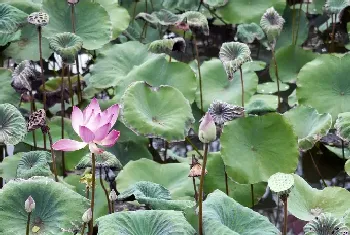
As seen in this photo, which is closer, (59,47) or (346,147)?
(59,47)

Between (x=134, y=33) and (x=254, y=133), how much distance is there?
1400mm

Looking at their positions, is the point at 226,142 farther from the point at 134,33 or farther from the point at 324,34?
the point at 324,34

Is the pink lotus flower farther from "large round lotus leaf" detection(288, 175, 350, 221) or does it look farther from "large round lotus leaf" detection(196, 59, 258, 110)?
"large round lotus leaf" detection(196, 59, 258, 110)

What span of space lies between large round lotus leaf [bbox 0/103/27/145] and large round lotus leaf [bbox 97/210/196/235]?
70 cm

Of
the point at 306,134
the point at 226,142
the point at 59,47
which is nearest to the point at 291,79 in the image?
the point at 306,134

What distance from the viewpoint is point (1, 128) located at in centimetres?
221

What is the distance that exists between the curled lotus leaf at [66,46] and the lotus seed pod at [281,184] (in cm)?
114

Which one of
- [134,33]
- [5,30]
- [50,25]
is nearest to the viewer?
[5,30]

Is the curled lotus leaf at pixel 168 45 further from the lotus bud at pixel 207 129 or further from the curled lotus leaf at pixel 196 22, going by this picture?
the lotus bud at pixel 207 129

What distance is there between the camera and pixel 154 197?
6.17 feet

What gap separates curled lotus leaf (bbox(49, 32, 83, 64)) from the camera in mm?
2506

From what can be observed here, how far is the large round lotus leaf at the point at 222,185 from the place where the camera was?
8.03 ft

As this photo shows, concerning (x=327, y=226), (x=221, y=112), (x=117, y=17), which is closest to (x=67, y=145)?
(x=327, y=226)

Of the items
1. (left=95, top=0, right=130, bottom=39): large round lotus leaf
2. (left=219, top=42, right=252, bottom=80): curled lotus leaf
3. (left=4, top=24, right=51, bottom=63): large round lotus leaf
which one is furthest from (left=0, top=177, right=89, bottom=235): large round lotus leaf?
(left=95, top=0, right=130, bottom=39): large round lotus leaf
